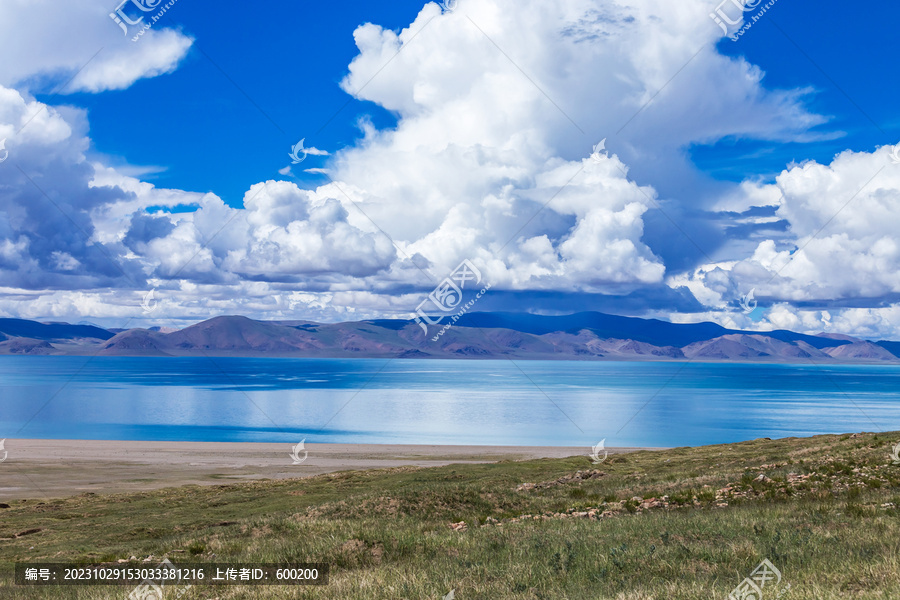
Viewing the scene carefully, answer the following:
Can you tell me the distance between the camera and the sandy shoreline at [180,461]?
46331 mm

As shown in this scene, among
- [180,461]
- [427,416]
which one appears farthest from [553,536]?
[427,416]

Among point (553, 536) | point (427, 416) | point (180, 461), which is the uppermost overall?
point (427, 416)

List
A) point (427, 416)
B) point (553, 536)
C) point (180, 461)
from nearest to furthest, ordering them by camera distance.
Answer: point (553, 536), point (180, 461), point (427, 416)

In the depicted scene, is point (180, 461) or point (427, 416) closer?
point (180, 461)

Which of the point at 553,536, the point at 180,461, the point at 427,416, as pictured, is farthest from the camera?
the point at 427,416

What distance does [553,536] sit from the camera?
13469 mm

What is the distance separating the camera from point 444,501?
77.4ft

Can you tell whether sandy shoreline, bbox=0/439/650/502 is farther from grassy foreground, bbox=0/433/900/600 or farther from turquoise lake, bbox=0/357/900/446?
grassy foreground, bbox=0/433/900/600

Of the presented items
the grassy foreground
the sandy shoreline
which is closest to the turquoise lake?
the sandy shoreline

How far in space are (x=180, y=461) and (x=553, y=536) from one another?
5775 cm

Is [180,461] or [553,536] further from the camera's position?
[180,461]

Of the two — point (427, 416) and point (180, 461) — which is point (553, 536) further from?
point (427, 416)

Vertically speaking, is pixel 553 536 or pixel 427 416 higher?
pixel 427 416

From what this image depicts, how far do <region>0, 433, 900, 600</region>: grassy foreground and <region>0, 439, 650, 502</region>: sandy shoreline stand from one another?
15847 mm
